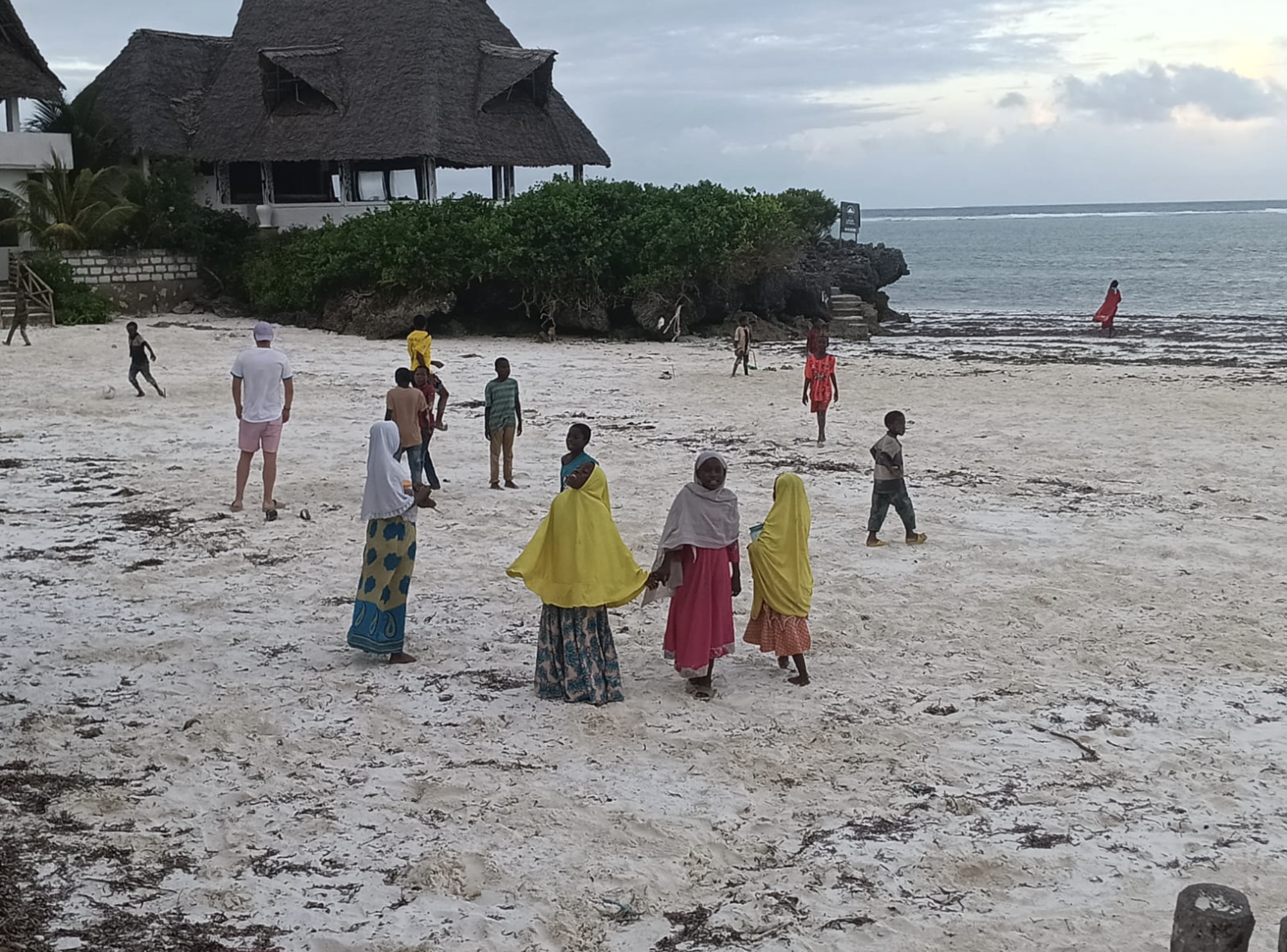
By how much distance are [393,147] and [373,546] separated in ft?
75.9

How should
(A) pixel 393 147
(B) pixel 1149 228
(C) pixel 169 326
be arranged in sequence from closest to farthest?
1. (C) pixel 169 326
2. (A) pixel 393 147
3. (B) pixel 1149 228

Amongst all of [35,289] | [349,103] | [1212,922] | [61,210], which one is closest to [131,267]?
[61,210]

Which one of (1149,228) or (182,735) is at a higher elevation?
(1149,228)

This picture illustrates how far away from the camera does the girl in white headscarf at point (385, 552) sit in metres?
6.73

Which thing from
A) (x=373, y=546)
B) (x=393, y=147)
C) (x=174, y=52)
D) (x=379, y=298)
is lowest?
(x=373, y=546)

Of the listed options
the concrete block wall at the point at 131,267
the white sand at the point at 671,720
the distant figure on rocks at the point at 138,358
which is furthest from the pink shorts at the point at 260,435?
the concrete block wall at the point at 131,267

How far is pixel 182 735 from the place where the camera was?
240 inches

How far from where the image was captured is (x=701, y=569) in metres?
6.45

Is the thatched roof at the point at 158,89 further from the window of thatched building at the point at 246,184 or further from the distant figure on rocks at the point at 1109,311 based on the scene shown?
the distant figure on rocks at the point at 1109,311

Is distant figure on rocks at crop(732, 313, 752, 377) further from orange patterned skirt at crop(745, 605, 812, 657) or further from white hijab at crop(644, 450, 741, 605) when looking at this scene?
white hijab at crop(644, 450, 741, 605)

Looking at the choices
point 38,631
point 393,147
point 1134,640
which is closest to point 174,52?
point 393,147

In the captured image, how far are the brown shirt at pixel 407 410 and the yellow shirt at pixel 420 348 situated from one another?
2513 mm

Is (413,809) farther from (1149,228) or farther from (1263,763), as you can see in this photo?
(1149,228)

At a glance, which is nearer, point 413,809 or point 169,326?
point 413,809
